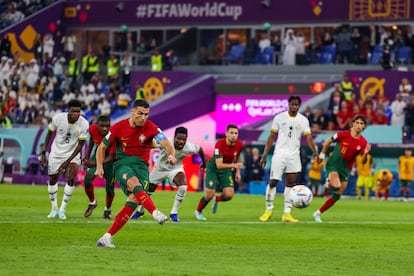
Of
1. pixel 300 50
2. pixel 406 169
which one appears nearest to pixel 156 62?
pixel 300 50

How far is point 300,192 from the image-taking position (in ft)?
75.8

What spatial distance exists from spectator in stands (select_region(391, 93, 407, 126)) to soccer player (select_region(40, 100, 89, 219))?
20.9m

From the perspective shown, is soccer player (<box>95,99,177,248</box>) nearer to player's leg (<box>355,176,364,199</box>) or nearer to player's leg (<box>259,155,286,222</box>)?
player's leg (<box>259,155,286,222</box>)

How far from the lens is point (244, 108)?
5144 centimetres

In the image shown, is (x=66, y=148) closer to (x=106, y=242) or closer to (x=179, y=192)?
(x=179, y=192)

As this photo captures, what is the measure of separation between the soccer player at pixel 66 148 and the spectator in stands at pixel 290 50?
95.8 ft

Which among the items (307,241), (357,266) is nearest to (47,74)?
(307,241)

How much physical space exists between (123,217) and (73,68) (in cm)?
3994

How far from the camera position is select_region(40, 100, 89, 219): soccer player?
22812 millimetres

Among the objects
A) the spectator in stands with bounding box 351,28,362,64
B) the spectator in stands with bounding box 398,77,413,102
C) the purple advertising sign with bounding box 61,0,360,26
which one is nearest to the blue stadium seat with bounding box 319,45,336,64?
the spectator in stands with bounding box 351,28,362,64

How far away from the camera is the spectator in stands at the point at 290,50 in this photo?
169ft

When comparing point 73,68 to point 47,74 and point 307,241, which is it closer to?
point 47,74

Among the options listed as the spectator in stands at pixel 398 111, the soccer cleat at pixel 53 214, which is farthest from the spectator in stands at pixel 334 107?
the soccer cleat at pixel 53 214

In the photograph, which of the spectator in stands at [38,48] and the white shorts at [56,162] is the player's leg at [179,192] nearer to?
the white shorts at [56,162]
